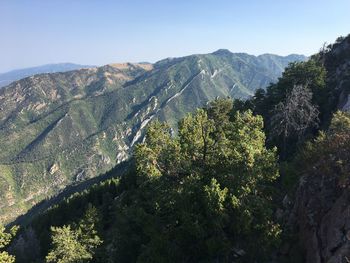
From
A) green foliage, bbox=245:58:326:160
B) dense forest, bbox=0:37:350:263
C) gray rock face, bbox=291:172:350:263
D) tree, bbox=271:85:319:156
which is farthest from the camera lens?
green foliage, bbox=245:58:326:160

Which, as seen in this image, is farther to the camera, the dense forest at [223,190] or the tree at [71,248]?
the tree at [71,248]

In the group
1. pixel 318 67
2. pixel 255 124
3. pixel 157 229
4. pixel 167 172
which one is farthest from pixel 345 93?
pixel 157 229

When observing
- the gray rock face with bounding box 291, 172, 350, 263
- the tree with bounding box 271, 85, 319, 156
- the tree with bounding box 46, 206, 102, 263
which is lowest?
the tree with bounding box 46, 206, 102, 263

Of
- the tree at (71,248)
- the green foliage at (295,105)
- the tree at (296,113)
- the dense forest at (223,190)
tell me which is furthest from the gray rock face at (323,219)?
the tree at (71,248)

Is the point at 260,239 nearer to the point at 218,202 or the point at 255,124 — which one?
the point at 218,202

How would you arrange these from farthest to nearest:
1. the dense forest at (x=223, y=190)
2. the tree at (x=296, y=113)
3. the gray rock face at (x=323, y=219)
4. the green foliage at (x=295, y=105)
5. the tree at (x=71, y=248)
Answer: the green foliage at (x=295, y=105), the tree at (x=296, y=113), the tree at (x=71, y=248), the dense forest at (x=223, y=190), the gray rock face at (x=323, y=219)

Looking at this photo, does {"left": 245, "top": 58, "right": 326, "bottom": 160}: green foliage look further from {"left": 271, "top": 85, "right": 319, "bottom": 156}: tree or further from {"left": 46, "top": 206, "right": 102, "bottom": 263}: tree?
{"left": 46, "top": 206, "right": 102, "bottom": 263}: tree

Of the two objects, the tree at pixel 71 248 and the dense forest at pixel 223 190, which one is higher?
the dense forest at pixel 223 190

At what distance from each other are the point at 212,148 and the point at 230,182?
19.3 ft

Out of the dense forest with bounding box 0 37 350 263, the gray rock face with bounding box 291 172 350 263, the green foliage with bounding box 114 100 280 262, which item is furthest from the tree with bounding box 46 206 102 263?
the gray rock face with bounding box 291 172 350 263

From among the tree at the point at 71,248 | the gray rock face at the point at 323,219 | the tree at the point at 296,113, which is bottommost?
the tree at the point at 71,248

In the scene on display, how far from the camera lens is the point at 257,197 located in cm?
3381

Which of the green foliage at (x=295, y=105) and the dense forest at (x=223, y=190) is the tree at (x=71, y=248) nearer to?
the dense forest at (x=223, y=190)

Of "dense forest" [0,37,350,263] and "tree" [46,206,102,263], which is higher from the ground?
"dense forest" [0,37,350,263]
